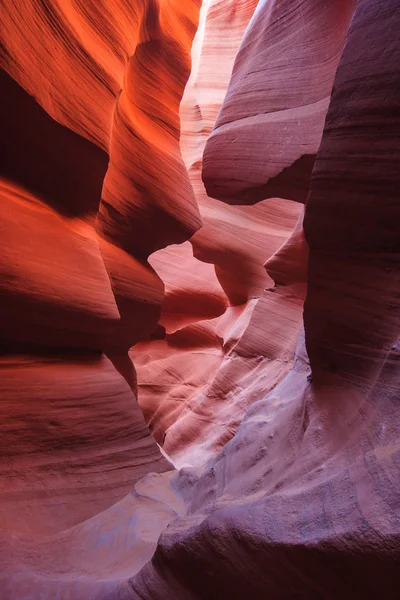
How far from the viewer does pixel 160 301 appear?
218 inches

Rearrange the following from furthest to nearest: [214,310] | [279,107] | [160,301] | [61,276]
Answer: [214,310] → [160,301] → [279,107] → [61,276]

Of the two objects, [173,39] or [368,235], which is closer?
[368,235]

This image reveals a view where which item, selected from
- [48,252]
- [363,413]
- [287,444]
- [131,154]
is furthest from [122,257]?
[363,413]

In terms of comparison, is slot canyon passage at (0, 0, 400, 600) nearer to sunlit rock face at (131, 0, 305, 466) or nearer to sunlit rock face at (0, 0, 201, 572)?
sunlit rock face at (0, 0, 201, 572)

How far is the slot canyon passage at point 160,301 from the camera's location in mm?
1694

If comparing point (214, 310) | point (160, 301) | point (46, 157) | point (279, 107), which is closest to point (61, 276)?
point (46, 157)

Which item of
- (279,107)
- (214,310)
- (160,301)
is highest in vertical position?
(279,107)

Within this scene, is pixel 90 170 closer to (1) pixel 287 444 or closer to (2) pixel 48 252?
(2) pixel 48 252

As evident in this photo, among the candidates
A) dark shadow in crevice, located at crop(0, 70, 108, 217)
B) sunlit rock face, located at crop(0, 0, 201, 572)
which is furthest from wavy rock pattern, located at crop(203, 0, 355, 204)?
dark shadow in crevice, located at crop(0, 70, 108, 217)

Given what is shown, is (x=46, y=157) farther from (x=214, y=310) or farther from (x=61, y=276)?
(x=214, y=310)

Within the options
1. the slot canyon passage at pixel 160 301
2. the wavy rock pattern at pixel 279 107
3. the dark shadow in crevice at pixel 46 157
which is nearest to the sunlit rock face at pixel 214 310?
the slot canyon passage at pixel 160 301

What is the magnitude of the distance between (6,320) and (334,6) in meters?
3.78

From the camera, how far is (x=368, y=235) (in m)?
2.14

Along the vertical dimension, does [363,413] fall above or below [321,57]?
below
